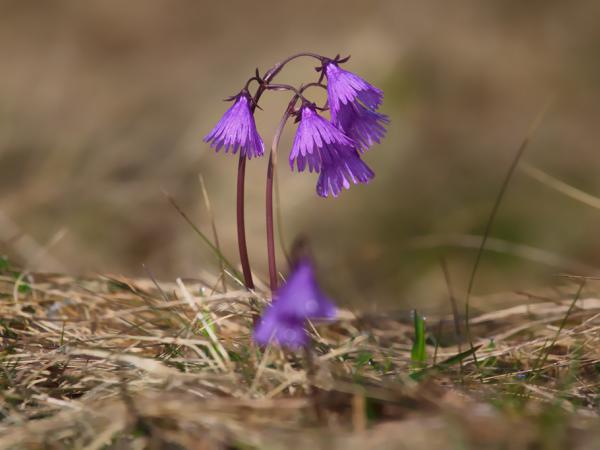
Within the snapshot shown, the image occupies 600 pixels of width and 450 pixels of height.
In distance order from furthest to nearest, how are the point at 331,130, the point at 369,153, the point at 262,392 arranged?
the point at 369,153 → the point at 331,130 → the point at 262,392

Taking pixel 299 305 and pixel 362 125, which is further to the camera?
pixel 362 125

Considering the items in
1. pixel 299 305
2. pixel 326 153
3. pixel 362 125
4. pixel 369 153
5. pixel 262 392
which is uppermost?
pixel 369 153

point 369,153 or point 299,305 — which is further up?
point 369,153

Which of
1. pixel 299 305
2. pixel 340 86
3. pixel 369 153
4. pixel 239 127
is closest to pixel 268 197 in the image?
pixel 239 127

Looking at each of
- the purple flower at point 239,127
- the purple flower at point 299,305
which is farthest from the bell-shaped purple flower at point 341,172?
the purple flower at point 299,305

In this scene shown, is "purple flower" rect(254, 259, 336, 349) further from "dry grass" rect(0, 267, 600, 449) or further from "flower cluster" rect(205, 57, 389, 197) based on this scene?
"flower cluster" rect(205, 57, 389, 197)

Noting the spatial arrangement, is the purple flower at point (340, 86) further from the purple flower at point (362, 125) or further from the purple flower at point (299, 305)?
the purple flower at point (299, 305)

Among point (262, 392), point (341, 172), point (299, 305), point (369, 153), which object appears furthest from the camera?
point (369, 153)

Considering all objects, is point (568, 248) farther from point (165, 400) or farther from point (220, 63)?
point (165, 400)

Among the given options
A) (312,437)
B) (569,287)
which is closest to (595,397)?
(312,437)

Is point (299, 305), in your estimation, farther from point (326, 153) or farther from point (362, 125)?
point (362, 125)
